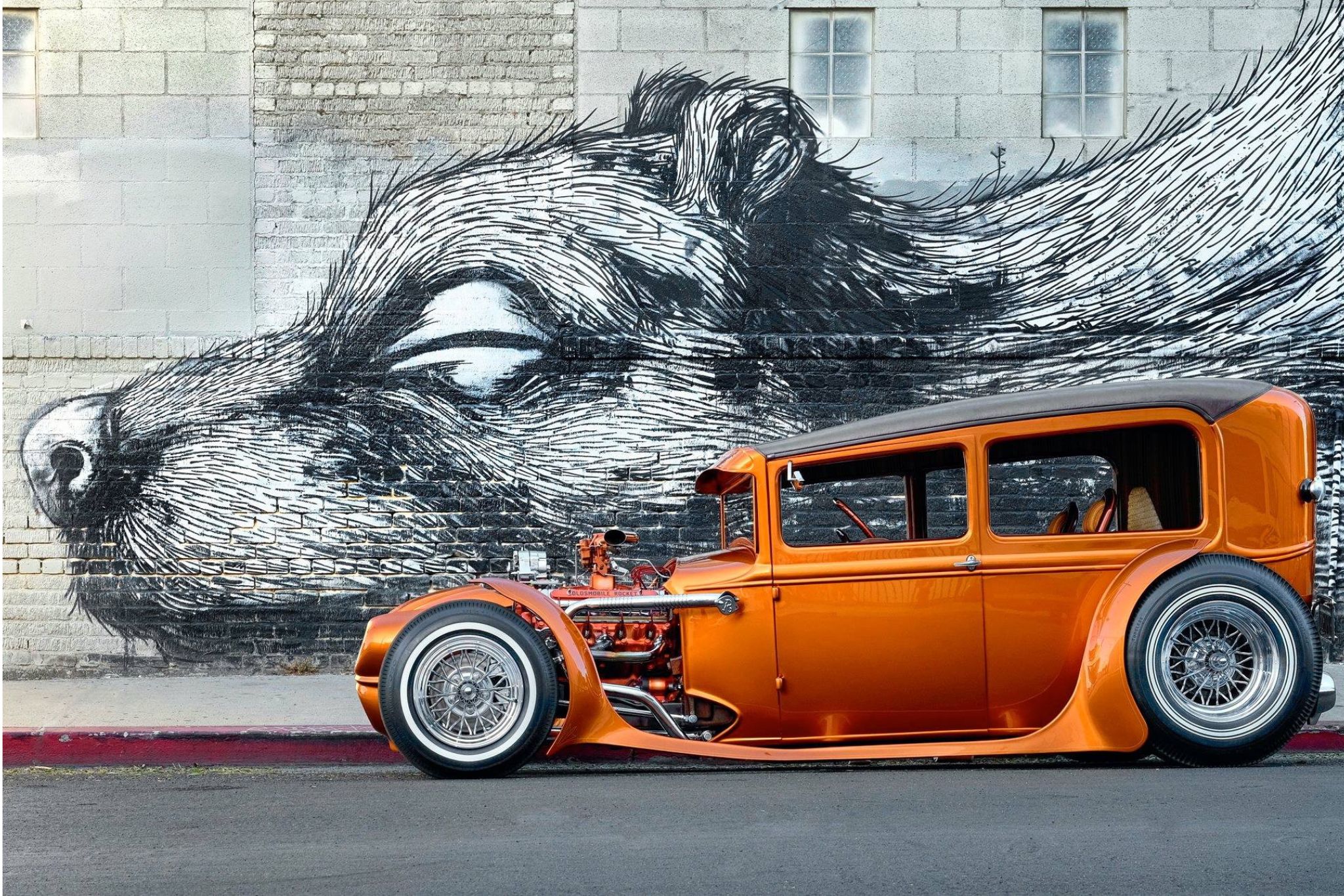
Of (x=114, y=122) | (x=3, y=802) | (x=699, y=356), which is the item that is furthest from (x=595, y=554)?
(x=114, y=122)

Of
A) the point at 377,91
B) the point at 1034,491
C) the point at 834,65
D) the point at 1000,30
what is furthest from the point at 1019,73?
the point at 377,91

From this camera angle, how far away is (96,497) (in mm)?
10555

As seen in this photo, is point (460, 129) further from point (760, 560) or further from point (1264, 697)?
point (1264, 697)

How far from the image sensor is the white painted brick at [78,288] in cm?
1062

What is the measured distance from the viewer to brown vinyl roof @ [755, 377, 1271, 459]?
20.3 ft

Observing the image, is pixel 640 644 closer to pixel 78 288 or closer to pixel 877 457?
pixel 877 457

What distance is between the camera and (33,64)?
10734mm

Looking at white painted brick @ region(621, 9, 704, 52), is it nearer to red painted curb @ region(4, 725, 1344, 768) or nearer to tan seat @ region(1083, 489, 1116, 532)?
tan seat @ region(1083, 489, 1116, 532)

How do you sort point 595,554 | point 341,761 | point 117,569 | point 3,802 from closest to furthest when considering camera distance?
point 3,802 → point 595,554 → point 341,761 → point 117,569

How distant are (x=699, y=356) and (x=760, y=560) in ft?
15.1

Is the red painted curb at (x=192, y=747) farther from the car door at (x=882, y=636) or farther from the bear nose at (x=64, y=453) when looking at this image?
the bear nose at (x=64, y=453)

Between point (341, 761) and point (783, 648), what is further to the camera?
point (341, 761)

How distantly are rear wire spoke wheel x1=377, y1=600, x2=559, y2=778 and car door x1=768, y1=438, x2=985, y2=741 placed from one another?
3.74ft

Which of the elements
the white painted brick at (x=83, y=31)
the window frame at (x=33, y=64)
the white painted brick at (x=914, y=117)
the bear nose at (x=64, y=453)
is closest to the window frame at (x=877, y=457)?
the white painted brick at (x=914, y=117)
